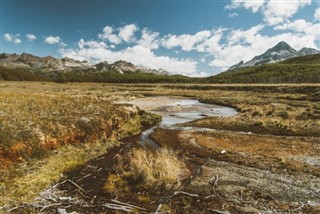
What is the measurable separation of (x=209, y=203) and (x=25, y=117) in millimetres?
16017

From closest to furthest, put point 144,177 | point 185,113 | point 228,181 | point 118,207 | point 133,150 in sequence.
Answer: point 118,207 < point 144,177 < point 228,181 < point 133,150 < point 185,113

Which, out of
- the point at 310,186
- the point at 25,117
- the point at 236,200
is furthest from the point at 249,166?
the point at 25,117

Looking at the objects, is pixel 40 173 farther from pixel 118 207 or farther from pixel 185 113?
pixel 185 113

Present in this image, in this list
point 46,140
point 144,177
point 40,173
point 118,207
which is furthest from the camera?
point 46,140

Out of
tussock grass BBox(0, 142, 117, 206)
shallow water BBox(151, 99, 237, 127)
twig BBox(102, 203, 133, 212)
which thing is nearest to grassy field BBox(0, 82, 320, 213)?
tussock grass BBox(0, 142, 117, 206)

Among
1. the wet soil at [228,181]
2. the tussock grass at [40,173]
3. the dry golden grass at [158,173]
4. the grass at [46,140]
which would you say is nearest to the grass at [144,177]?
the dry golden grass at [158,173]

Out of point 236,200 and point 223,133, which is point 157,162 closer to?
point 236,200

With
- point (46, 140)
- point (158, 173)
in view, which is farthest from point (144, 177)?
point (46, 140)

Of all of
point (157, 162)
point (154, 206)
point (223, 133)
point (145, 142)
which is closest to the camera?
point (154, 206)

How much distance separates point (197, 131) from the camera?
30.6m

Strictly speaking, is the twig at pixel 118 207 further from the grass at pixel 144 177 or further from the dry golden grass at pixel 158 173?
the dry golden grass at pixel 158 173

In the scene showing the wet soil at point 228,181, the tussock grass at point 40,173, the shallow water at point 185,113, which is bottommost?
the shallow water at point 185,113

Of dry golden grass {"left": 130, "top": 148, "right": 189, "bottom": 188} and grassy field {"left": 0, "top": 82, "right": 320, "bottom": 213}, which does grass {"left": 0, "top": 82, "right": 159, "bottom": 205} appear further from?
dry golden grass {"left": 130, "top": 148, "right": 189, "bottom": 188}

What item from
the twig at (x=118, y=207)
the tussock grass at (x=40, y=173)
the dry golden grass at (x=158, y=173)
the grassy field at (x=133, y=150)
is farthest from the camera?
the dry golden grass at (x=158, y=173)
